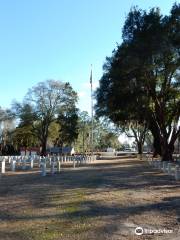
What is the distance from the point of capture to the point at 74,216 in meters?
10.7

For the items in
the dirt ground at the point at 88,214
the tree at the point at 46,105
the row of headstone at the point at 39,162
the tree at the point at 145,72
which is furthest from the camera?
the tree at the point at 46,105

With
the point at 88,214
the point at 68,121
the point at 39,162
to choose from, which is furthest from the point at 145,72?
the point at 68,121

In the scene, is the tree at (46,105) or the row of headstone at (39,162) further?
the tree at (46,105)

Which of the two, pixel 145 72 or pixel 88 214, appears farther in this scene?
pixel 145 72

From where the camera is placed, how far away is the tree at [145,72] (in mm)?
35000

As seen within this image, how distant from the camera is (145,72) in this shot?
117 ft

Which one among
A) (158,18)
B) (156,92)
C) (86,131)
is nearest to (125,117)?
(156,92)

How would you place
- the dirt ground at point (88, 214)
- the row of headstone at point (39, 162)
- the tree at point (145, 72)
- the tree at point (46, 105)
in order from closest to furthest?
the dirt ground at point (88, 214) < the row of headstone at point (39, 162) < the tree at point (145, 72) < the tree at point (46, 105)

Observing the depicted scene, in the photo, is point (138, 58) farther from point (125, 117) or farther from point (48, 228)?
point (48, 228)

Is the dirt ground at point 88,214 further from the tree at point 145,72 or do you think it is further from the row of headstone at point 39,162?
the tree at point 145,72

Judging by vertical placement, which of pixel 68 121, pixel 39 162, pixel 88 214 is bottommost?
pixel 88 214

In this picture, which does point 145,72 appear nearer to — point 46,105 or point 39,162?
point 39,162

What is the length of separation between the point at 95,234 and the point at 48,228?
116cm

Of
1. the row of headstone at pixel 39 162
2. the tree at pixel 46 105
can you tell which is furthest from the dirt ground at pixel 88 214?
the tree at pixel 46 105
